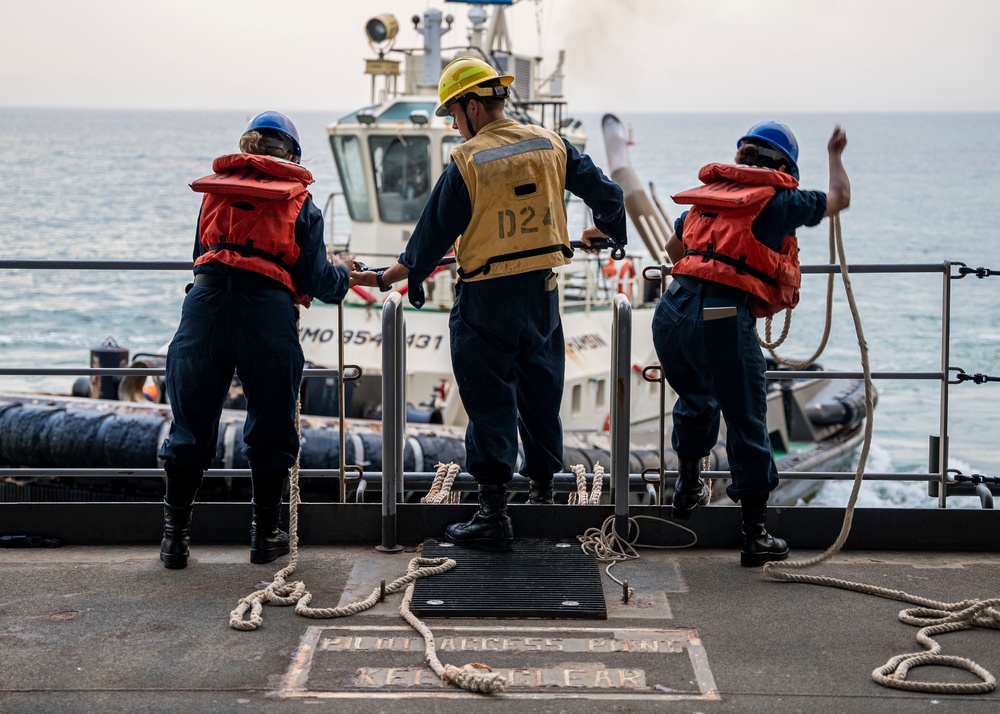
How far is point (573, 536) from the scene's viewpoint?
176 inches

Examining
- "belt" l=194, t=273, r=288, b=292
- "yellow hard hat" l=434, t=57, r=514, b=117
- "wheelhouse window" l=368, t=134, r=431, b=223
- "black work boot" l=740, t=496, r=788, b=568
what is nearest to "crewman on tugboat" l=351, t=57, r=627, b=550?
"yellow hard hat" l=434, t=57, r=514, b=117

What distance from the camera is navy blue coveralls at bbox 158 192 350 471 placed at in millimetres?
4027

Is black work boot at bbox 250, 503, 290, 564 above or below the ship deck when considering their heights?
above

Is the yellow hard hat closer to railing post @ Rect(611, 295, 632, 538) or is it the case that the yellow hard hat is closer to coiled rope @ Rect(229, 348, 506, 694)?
railing post @ Rect(611, 295, 632, 538)

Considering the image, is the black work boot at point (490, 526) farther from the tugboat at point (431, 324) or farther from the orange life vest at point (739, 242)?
the tugboat at point (431, 324)

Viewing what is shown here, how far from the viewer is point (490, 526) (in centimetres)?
430

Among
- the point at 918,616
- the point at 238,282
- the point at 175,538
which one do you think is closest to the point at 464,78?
the point at 238,282

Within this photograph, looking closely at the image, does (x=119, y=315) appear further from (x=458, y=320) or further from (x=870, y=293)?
(x=458, y=320)

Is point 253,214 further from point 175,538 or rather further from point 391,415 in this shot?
point 175,538

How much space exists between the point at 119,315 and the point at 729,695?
1346 inches

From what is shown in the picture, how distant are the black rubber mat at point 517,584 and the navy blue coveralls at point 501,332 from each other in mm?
296

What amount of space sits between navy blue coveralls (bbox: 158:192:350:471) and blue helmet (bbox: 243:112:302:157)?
9.1 inches

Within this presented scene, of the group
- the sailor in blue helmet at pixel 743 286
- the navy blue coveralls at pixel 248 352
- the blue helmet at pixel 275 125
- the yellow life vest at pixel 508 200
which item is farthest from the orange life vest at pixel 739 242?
the blue helmet at pixel 275 125

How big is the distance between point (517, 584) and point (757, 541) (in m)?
0.92
